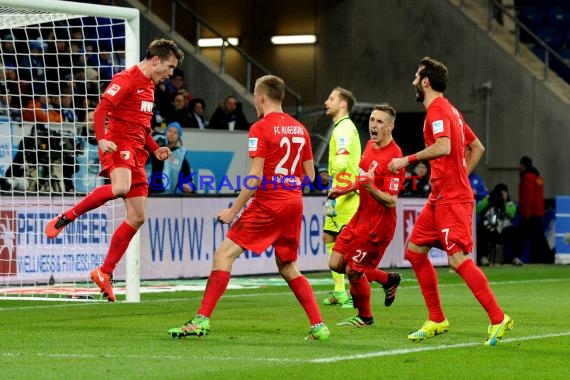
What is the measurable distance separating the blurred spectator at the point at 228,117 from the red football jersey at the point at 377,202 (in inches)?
467

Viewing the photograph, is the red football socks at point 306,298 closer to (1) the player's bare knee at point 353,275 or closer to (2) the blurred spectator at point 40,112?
(1) the player's bare knee at point 353,275

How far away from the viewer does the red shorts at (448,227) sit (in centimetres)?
1023

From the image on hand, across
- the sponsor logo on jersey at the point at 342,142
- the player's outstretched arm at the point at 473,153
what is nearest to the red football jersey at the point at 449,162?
the player's outstretched arm at the point at 473,153

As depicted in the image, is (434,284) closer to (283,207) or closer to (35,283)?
(283,207)

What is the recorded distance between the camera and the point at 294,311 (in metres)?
13.8

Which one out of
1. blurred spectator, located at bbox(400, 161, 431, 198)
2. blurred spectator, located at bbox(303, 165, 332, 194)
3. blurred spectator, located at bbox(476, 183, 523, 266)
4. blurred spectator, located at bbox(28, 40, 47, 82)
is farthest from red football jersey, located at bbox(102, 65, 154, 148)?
blurred spectator, located at bbox(476, 183, 523, 266)

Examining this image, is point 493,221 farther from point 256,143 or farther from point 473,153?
point 256,143

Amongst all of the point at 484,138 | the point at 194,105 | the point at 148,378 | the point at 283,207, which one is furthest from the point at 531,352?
the point at 484,138

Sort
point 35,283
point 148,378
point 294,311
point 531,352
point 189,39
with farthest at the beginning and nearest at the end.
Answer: point 189,39, point 35,283, point 294,311, point 531,352, point 148,378

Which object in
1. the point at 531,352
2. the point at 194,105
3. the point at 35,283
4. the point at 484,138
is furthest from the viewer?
the point at 484,138

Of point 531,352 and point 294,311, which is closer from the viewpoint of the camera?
point 531,352

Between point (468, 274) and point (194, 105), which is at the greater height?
point (194, 105)

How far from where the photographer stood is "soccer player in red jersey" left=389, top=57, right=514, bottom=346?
400 inches

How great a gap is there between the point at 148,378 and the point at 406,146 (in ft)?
79.2
